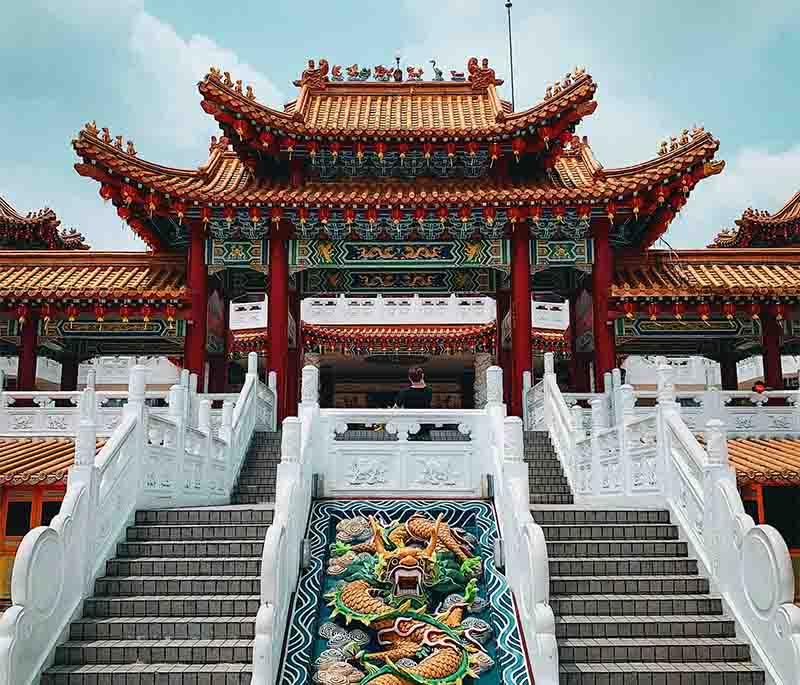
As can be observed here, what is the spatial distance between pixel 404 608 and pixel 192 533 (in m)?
2.59

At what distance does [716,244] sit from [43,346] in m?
19.5

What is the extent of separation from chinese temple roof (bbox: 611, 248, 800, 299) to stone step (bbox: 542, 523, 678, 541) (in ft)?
19.0

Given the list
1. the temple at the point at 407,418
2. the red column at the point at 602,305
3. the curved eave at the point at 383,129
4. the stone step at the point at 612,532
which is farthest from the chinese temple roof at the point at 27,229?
the stone step at the point at 612,532

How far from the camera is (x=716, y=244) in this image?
23672mm

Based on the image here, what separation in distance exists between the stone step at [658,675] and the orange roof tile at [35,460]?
6.01 m

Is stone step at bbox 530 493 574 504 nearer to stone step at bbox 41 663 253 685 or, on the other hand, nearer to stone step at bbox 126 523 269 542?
stone step at bbox 126 523 269 542

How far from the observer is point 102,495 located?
7336 millimetres

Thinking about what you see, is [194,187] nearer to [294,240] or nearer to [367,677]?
[294,240]

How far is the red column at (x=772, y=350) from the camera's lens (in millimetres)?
13789

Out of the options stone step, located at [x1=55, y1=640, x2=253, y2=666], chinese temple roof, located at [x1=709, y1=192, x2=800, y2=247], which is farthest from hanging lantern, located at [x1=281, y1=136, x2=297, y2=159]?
chinese temple roof, located at [x1=709, y1=192, x2=800, y2=247]

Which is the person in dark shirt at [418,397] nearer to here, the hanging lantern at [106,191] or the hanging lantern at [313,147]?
the hanging lantern at [313,147]

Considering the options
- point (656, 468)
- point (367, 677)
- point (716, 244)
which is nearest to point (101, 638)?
point (367, 677)

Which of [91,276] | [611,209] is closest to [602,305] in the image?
[611,209]

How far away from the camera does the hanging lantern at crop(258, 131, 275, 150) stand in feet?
45.6
